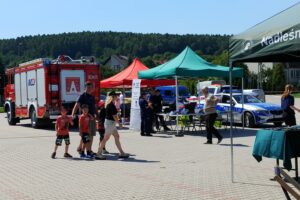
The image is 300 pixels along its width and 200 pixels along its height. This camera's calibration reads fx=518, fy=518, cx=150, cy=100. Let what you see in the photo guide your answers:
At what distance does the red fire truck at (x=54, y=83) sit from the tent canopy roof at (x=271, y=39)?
1421 centimetres

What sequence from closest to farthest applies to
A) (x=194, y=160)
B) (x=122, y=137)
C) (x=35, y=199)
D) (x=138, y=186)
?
(x=35, y=199), (x=138, y=186), (x=194, y=160), (x=122, y=137)

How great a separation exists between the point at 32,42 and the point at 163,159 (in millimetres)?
134354

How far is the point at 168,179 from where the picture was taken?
31.4 ft

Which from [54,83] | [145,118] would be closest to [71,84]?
[54,83]

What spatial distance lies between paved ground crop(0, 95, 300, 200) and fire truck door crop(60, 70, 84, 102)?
6.87 metres

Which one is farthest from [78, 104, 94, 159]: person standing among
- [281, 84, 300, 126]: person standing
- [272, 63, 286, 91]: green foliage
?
[272, 63, 286, 91]: green foliage

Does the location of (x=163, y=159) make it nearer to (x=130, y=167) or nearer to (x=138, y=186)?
(x=130, y=167)

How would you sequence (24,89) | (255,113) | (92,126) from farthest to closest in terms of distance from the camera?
(24,89), (255,113), (92,126)

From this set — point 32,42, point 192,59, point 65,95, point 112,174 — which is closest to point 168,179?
point 112,174

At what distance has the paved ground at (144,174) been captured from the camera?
8.38 meters

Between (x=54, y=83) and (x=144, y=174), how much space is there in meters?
12.9

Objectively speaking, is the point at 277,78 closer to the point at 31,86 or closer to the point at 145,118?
Result: the point at 31,86

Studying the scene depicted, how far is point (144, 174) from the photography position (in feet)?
33.6

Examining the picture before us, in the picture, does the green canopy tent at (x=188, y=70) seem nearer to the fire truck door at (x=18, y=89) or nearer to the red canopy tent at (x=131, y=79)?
the red canopy tent at (x=131, y=79)
